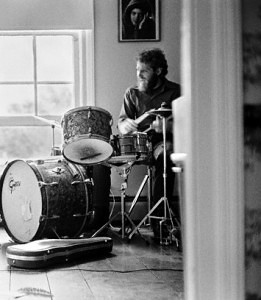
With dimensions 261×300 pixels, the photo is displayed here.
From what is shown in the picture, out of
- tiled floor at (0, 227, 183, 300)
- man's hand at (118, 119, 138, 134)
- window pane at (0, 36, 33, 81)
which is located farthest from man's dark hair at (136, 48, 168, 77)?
tiled floor at (0, 227, 183, 300)

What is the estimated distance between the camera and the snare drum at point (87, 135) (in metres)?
3.99

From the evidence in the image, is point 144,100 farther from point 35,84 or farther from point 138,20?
point 35,84

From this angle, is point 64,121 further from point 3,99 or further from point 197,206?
point 197,206

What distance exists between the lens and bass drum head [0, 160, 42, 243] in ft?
13.1

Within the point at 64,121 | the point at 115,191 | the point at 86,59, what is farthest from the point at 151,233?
the point at 86,59

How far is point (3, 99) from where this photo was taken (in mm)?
5305

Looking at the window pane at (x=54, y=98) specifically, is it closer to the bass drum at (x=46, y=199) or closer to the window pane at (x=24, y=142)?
the window pane at (x=24, y=142)

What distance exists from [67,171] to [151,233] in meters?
0.94

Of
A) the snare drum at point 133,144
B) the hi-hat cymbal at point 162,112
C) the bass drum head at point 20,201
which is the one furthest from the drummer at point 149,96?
the bass drum head at point 20,201

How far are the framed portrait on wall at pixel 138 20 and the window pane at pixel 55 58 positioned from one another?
46 centimetres

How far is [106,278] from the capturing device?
9.90 feet

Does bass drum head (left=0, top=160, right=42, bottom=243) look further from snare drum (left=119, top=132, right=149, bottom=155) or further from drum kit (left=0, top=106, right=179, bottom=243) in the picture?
snare drum (left=119, top=132, right=149, bottom=155)

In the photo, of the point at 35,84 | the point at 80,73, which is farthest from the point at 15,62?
the point at 80,73

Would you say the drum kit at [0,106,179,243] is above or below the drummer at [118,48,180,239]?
below
